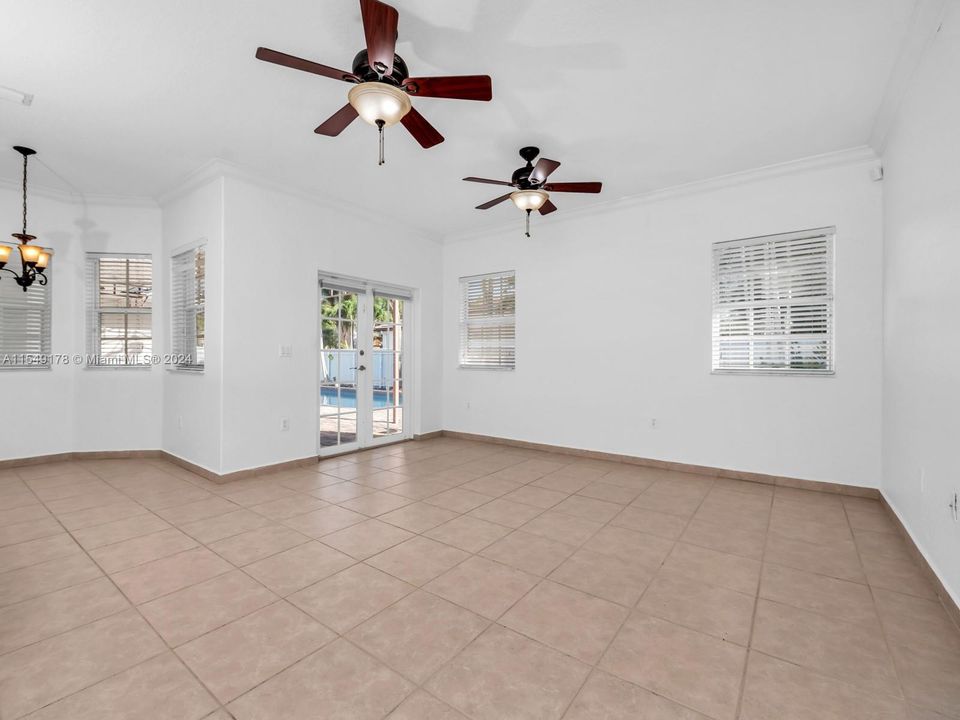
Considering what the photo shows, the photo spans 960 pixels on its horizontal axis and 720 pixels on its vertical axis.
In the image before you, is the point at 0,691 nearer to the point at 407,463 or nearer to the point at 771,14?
the point at 407,463

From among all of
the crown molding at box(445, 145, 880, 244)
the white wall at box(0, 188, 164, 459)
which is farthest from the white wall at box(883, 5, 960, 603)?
the white wall at box(0, 188, 164, 459)

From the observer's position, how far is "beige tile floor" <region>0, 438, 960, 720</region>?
1.59 m

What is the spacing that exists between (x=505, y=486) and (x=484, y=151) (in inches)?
117

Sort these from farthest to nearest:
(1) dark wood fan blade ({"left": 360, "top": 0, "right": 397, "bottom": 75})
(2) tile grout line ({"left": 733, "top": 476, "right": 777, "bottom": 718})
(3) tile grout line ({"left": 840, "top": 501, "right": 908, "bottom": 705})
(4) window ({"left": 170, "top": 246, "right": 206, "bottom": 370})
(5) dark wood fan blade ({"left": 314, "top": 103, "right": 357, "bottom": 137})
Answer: (4) window ({"left": 170, "top": 246, "right": 206, "bottom": 370}), (5) dark wood fan blade ({"left": 314, "top": 103, "right": 357, "bottom": 137}), (1) dark wood fan blade ({"left": 360, "top": 0, "right": 397, "bottom": 75}), (3) tile grout line ({"left": 840, "top": 501, "right": 908, "bottom": 705}), (2) tile grout line ({"left": 733, "top": 476, "right": 777, "bottom": 718})

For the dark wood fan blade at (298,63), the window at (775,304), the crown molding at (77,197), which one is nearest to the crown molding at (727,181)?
the window at (775,304)

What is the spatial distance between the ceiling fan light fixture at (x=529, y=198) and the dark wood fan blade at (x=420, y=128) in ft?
3.88

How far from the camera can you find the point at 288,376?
475 cm

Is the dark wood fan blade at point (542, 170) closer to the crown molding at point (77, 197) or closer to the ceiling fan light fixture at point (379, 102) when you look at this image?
the ceiling fan light fixture at point (379, 102)

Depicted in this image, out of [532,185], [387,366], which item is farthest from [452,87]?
[387,366]

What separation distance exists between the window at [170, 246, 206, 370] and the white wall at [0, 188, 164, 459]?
39cm

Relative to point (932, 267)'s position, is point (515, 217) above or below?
above

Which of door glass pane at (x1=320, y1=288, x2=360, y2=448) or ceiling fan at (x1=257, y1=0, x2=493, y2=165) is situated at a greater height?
ceiling fan at (x1=257, y1=0, x2=493, y2=165)

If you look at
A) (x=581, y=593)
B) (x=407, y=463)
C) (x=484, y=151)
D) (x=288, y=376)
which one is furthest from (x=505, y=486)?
(x=484, y=151)

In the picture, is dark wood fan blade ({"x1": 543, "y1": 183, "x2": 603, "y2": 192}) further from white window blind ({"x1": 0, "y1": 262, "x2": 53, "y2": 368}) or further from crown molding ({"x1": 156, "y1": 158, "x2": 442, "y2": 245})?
white window blind ({"x1": 0, "y1": 262, "x2": 53, "y2": 368})
